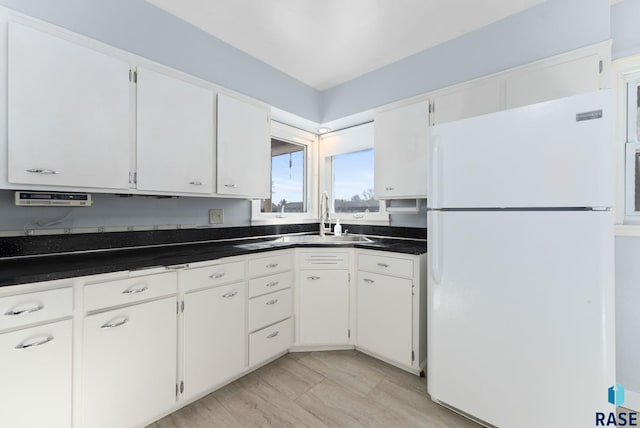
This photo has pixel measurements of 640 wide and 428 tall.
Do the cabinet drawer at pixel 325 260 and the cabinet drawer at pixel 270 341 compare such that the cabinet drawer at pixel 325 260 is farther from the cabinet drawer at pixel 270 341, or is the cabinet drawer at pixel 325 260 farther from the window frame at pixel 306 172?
the window frame at pixel 306 172

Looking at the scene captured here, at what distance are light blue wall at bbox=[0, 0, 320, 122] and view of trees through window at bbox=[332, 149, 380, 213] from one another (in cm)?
82

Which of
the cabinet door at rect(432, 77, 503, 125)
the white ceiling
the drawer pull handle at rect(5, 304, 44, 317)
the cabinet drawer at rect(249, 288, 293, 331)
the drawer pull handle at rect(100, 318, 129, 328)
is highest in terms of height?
the white ceiling

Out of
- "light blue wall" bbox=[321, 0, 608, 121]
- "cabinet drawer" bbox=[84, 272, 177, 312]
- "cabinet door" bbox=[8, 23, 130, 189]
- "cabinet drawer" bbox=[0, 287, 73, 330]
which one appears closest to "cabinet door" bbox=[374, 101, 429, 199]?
"light blue wall" bbox=[321, 0, 608, 121]

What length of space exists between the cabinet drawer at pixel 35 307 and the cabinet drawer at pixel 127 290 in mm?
71

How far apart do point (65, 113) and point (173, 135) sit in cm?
51

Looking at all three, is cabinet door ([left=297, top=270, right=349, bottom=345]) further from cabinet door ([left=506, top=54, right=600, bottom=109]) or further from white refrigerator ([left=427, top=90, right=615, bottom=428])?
cabinet door ([left=506, top=54, right=600, bottom=109])

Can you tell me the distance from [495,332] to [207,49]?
2.73 m

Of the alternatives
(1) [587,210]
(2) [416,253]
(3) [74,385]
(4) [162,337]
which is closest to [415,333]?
(2) [416,253]

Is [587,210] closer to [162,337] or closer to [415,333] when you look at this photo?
[415,333]

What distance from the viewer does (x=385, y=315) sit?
2.08 meters

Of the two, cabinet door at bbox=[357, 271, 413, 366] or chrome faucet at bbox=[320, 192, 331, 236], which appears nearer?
cabinet door at bbox=[357, 271, 413, 366]

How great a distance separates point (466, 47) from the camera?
6.82ft

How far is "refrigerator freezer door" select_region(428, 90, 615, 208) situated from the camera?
1163 millimetres

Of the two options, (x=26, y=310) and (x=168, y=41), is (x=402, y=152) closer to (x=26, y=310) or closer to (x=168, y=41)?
(x=168, y=41)
